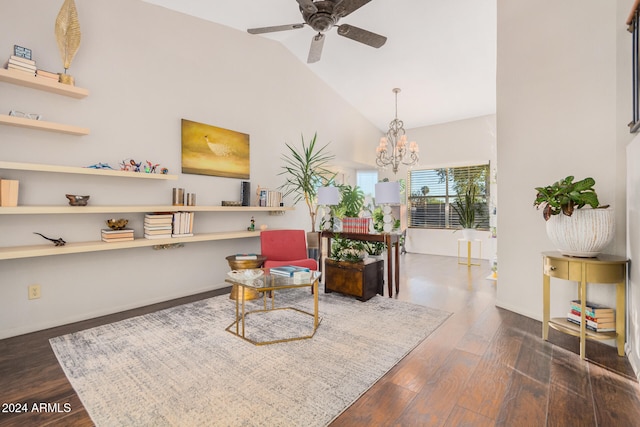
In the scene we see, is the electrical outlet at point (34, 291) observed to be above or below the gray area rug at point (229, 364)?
above

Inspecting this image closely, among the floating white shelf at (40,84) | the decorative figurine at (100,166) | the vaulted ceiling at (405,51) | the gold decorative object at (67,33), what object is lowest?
the decorative figurine at (100,166)

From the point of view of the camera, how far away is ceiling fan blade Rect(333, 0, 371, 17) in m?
2.34

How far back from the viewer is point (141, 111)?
3314 mm

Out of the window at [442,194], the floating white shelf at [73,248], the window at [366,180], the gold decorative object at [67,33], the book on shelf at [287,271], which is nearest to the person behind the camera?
the floating white shelf at [73,248]

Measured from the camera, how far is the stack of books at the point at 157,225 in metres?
3.18

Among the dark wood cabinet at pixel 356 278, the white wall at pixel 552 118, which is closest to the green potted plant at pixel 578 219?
the white wall at pixel 552 118

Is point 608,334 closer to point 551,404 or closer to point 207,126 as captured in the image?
point 551,404

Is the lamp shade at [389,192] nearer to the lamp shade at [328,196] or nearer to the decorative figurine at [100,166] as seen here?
the lamp shade at [328,196]

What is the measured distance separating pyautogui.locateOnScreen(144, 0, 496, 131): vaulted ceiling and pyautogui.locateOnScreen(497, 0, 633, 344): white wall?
0.81 metres

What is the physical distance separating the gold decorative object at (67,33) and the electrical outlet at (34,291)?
1.88 metres

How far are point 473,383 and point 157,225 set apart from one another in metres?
3.18

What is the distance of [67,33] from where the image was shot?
8.73 feet

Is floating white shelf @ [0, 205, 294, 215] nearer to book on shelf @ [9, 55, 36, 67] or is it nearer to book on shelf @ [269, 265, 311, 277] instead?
book on shelf @ [9, 55, 36, 67]

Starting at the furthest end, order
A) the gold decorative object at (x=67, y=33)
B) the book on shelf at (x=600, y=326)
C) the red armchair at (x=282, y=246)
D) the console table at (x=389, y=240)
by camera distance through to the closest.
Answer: the red armchair at (x=282, y=246)
the console table at (x=389, y=240)
the gold decorative object at (x=67, y=33)
the book on shelf at (x=600, y=326)
